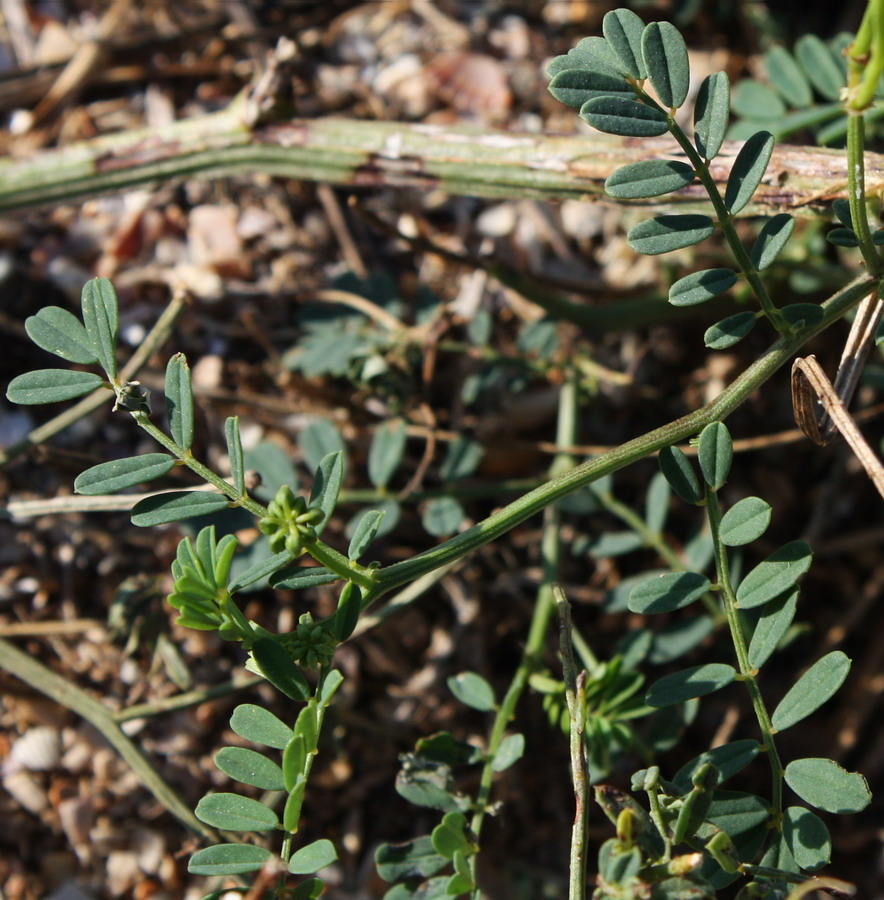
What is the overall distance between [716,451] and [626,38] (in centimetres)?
50

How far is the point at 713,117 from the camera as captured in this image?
109 centimetres

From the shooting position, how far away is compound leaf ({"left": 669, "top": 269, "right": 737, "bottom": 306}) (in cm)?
114

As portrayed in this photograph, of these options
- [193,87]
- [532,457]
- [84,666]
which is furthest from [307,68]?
[84,666]

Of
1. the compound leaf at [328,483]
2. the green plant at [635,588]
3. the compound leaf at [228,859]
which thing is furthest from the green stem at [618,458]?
the compound leaf at [228,859]

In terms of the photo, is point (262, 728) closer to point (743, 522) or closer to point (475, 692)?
Answer: point (475, 692)

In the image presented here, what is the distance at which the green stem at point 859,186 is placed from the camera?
935mm

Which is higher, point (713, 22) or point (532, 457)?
point (713, 22)

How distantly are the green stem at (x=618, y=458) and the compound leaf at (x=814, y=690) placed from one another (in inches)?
12.4

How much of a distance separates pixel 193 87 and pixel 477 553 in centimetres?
132

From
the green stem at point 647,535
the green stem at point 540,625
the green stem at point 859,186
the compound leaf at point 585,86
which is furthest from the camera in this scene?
the green stem at point 647,535

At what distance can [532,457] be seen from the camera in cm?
190

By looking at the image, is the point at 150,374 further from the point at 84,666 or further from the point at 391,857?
the point at 391,857

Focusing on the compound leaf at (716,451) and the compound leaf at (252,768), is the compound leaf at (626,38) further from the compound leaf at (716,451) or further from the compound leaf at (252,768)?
the compound leaf at (252,768)

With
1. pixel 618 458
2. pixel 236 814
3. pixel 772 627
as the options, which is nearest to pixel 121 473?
pixel 236 814
